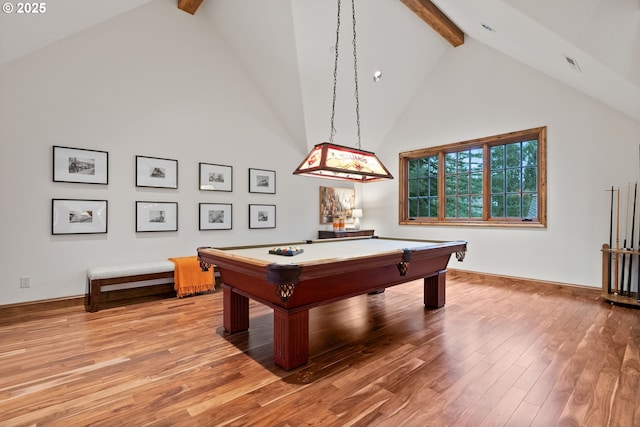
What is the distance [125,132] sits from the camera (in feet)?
13.5

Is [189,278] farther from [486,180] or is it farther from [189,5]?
[486,180]

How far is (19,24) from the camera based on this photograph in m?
3.01

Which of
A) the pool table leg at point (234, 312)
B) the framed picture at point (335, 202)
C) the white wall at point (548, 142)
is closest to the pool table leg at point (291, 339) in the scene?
the pool table leg at point (234, 312)

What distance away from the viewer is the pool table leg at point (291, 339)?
89.0 inches

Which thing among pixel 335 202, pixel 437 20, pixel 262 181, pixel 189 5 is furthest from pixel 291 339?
pixel 437 20

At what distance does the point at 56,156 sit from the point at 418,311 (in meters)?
4.67

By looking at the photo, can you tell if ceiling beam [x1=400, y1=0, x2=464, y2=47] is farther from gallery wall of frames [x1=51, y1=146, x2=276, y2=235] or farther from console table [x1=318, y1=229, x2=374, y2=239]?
console table [x1=318, y1=229, x2=374, y2=239]

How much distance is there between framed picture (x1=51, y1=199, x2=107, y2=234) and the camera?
3633mm

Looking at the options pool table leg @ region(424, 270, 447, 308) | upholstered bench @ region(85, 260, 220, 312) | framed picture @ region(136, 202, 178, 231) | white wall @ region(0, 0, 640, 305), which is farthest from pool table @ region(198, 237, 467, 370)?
white wall @ region(0, 0, 640, 305)

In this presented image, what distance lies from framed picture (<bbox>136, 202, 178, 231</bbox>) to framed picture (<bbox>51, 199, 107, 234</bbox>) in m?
0.41

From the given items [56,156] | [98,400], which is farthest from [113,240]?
[98,400]

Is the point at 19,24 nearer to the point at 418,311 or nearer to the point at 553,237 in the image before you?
the point at 418,311

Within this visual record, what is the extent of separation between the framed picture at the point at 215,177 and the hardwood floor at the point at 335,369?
202 cm

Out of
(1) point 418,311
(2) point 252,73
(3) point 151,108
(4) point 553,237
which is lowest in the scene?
(1) point 418,311
